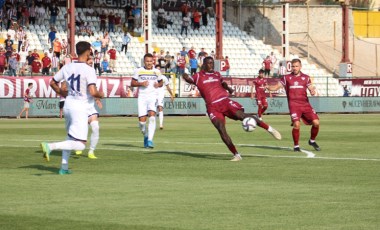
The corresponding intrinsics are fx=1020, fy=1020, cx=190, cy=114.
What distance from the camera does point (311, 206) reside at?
12.6 m

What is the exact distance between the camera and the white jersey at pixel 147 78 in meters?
25.5

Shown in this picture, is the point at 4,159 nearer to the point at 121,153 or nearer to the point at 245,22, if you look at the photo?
the point at 121,153

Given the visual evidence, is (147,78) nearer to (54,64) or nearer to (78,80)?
(78,80)

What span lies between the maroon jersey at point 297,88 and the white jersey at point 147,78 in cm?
384

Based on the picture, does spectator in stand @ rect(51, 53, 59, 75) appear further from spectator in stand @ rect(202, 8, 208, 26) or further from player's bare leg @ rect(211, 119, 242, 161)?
player's bare leg @ rect(211, 119, 242, 161)

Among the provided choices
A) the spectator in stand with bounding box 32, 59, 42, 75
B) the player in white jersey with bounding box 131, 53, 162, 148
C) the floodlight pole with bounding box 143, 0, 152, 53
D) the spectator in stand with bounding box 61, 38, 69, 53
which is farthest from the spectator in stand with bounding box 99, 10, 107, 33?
the player in white jersey with bounding box 131, 53, 162, 148

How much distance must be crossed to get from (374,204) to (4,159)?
10.1 meters

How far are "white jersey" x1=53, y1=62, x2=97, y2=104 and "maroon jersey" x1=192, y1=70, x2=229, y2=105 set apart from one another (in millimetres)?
4289

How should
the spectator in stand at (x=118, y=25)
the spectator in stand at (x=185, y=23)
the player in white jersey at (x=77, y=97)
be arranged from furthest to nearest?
the spectator in stand at (x=185, y=23), the spectator in stand at (x=118, y=25), the player in white jersey at (x=77, y=97)

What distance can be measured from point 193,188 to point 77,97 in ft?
9.97

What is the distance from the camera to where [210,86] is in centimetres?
2083

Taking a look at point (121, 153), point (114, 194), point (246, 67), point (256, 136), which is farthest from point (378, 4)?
point (114, 194)

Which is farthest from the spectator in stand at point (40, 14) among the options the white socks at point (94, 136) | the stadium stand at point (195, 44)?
the white socks at point (94, 136)

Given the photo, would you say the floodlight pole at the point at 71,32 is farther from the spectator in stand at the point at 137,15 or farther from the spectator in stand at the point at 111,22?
the spectator in stand at the point at 137,15
